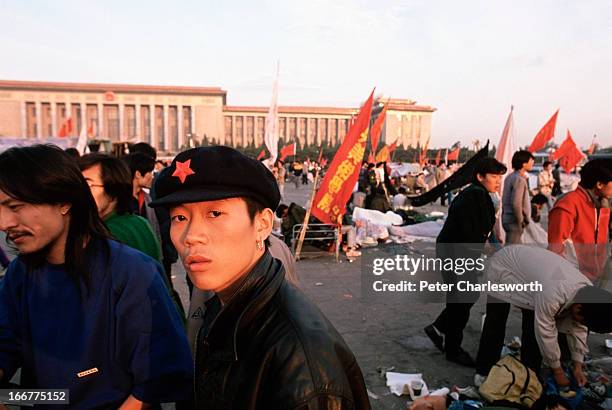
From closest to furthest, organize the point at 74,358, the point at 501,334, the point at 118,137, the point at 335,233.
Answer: the point at 74,358 < the point at 501,334 < the point at 335,233 < the point at 118,137

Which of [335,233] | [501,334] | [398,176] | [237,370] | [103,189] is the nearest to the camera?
[237,370]

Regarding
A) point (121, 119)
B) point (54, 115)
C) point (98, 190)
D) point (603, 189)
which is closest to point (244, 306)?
point (98, 190)

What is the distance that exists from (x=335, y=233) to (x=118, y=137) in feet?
244

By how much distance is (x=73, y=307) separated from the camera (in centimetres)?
141

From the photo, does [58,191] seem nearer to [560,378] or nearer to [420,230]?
[560,378]

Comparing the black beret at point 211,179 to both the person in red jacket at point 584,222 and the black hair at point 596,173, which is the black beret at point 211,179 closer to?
the person in red jacket at point 584,222

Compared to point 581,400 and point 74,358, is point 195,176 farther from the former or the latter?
point 581,400

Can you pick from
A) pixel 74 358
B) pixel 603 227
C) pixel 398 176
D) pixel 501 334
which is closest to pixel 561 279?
pixel 501 334

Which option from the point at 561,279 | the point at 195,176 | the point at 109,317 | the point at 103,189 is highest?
the point at 195,176

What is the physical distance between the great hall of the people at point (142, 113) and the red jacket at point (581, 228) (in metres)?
68.1

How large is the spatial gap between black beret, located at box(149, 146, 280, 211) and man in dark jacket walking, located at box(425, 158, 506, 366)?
10.9 ft

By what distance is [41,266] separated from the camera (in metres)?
1.48

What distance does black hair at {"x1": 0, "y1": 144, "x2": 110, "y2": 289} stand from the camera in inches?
54.5

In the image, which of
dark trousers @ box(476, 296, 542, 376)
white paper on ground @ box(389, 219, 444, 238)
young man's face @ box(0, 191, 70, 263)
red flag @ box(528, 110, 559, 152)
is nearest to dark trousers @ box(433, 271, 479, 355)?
dark trousers @ box(476, 296, 542, 376)
